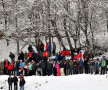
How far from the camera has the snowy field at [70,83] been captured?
20136 millimetres

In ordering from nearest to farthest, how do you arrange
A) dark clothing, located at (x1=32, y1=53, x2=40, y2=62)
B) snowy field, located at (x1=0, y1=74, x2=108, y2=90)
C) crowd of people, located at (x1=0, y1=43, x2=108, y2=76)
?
snowy field, located at (x1=0, y1=74, x2=108, y2=90)
crowd of people, located at (x1=0, y1=43, x2=108, y2=76)
dark clothing, located at (x1=32, y1=53, x2=40, y2=62)

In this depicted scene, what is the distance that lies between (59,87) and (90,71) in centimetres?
433

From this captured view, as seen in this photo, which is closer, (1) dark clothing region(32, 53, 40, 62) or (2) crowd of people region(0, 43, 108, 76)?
(2) crowd of people region(0, 43, 108, 76)

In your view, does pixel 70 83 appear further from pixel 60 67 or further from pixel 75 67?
pixel 75 67

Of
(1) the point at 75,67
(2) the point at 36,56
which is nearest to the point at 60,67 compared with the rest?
(1) the point at 75,67

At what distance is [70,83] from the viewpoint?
20.7 meters

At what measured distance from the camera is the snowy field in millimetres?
20136

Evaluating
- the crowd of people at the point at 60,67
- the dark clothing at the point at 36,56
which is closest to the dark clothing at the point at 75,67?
the crowd of people at the point at 60,67

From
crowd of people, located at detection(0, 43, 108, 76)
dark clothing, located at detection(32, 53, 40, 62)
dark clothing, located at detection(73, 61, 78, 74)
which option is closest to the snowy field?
crowd of people, located at detection(0, 43, 108, 76)

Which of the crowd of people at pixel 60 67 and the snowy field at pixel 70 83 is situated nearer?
the snowy field at pixel 70 83

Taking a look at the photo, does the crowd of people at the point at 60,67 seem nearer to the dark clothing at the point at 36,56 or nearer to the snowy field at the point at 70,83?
the dark clothing at the point at 36,56

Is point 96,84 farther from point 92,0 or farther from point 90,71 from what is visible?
point 92,0

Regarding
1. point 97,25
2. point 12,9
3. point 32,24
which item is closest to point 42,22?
point 32,24

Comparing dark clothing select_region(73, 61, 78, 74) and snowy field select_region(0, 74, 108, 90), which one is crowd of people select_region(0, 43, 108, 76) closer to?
dark clothing select_region(73, 61, 78, 74)
